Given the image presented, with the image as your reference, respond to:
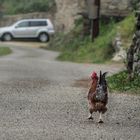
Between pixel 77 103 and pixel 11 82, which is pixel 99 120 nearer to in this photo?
pixel 77 103

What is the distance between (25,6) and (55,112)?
147 ft

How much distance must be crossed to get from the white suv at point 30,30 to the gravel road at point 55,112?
29.7 metres

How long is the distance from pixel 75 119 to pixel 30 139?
6.80 ft

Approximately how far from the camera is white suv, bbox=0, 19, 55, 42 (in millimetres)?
49281

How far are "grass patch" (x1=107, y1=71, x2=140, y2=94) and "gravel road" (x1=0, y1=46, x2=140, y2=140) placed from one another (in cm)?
84

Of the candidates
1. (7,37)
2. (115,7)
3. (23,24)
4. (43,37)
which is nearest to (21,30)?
(23,24)

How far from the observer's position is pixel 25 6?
56.7m

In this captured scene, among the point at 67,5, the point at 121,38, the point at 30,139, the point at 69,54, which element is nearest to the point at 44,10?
the point at 67,5

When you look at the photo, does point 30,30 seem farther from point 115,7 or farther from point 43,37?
point 115,7

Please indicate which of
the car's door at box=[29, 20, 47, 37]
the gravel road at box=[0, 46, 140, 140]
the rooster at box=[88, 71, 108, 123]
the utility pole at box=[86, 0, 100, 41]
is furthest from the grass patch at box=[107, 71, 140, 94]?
the car's door at box=[29, 20, 47, 37]

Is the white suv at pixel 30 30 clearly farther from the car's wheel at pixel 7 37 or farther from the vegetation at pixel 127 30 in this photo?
the vegetation at pixel 127 30

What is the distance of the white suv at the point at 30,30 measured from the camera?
49281mm

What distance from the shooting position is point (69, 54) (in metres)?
30.9

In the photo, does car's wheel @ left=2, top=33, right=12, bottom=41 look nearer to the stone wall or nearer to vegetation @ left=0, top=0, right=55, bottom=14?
vegetation @ left=0, top=0, right=55, bottom=14
